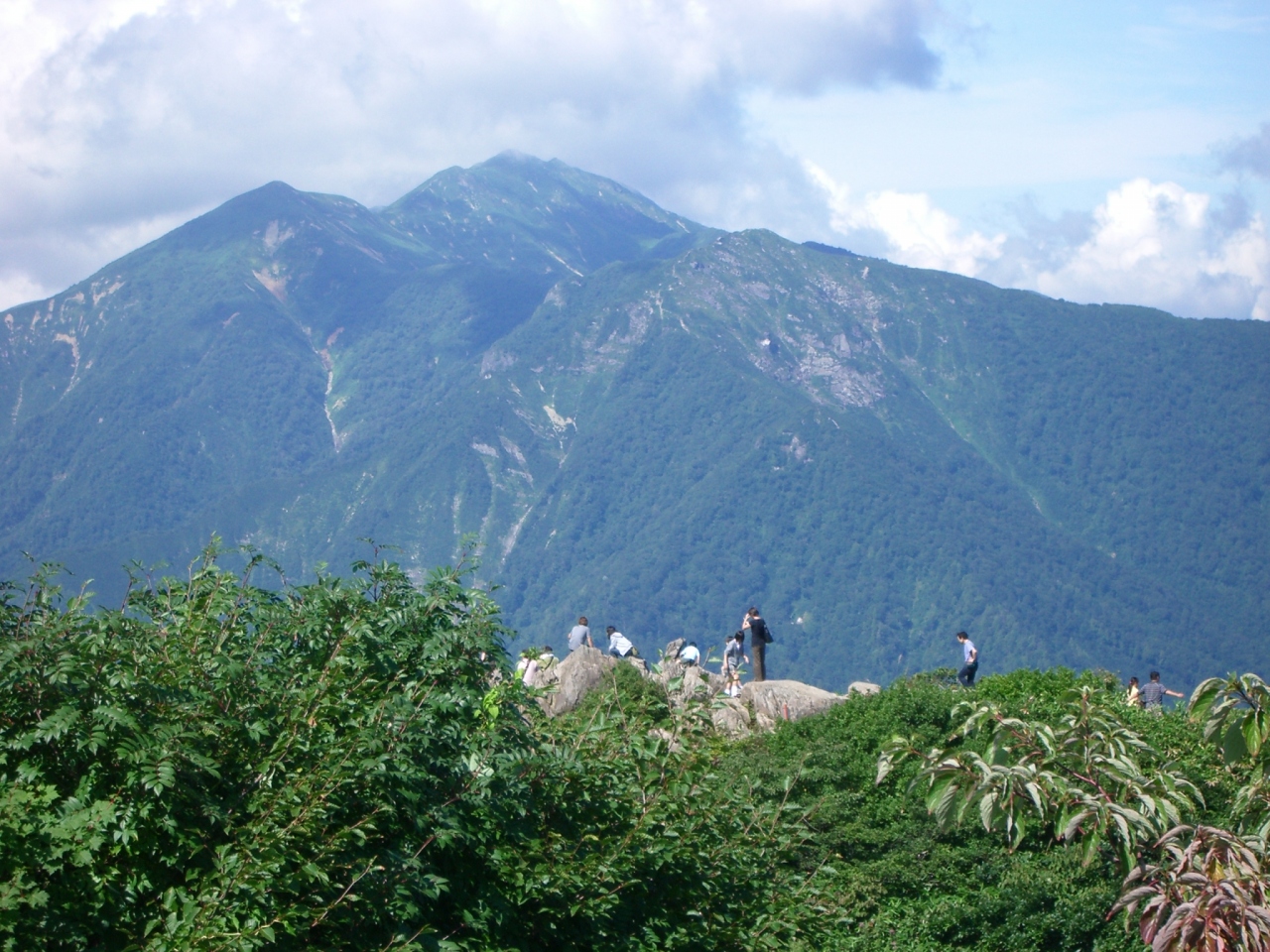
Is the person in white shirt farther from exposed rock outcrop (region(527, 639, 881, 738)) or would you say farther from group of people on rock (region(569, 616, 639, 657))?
exposed rock outcrop (region(527, 639, 881, 738))

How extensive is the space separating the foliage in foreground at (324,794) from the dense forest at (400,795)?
0.07 feet

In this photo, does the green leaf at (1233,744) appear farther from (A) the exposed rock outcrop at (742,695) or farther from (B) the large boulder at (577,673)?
(B) the large boulder at (577,673)

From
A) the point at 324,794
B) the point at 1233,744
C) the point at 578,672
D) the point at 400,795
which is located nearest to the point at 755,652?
the point at 578,672

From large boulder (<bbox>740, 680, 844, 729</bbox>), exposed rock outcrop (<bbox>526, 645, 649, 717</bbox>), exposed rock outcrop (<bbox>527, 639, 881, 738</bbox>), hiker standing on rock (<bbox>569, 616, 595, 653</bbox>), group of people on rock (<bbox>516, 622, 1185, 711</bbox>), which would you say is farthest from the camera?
hiker standing on rock (<bbox>569, 616, 595, 653</bbox>)

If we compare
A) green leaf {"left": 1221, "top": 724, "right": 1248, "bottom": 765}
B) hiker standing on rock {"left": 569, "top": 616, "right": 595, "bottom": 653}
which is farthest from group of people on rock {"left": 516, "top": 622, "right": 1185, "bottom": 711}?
green leaf {"left": 1221, "top": 724, "right": 1248, "bottom": 765}

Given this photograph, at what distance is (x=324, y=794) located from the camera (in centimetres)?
757

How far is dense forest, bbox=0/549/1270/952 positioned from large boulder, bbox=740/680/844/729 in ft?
43.7

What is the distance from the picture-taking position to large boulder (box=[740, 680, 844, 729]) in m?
25.9

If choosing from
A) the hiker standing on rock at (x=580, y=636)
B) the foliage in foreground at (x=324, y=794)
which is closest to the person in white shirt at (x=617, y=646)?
the hiker standing on rock at (x=580, y=636)

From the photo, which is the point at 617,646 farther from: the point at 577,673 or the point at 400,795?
the point at 400,795

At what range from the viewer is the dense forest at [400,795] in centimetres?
721

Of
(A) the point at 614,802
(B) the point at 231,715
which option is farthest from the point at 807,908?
(B) the point at 231,715

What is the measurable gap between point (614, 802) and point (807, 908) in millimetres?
2087

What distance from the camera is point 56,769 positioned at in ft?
25.0
